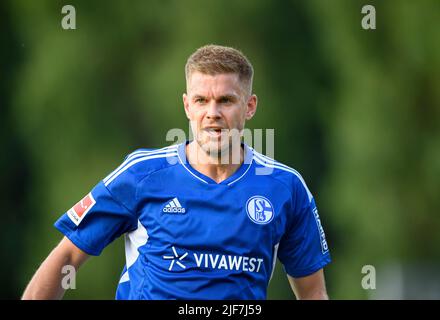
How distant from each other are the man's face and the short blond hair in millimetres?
28

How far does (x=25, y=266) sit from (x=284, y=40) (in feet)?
15.3

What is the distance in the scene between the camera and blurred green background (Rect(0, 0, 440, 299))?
10430 millimetres

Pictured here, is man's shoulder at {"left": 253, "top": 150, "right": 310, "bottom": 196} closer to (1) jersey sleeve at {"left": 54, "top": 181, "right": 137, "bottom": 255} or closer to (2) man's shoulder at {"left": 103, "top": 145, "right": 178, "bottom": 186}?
(2) man's shoulder at {"left": 103, "top": 145, "right": 178, "bottom": 186}

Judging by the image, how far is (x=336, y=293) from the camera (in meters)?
10.5

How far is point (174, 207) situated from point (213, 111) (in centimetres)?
54

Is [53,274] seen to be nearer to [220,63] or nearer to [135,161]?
[135,161]

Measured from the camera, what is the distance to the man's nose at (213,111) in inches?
164

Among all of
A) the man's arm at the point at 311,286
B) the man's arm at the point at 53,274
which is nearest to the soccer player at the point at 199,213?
the man's arm at the point at 53,274

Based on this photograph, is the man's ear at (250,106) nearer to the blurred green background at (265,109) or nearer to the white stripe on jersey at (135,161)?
the white stripe on jersey at (135,161)

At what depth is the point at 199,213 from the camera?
4.20 m

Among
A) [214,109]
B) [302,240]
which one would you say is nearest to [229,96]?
[214,109]

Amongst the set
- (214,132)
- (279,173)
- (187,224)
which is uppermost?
(214,132)
